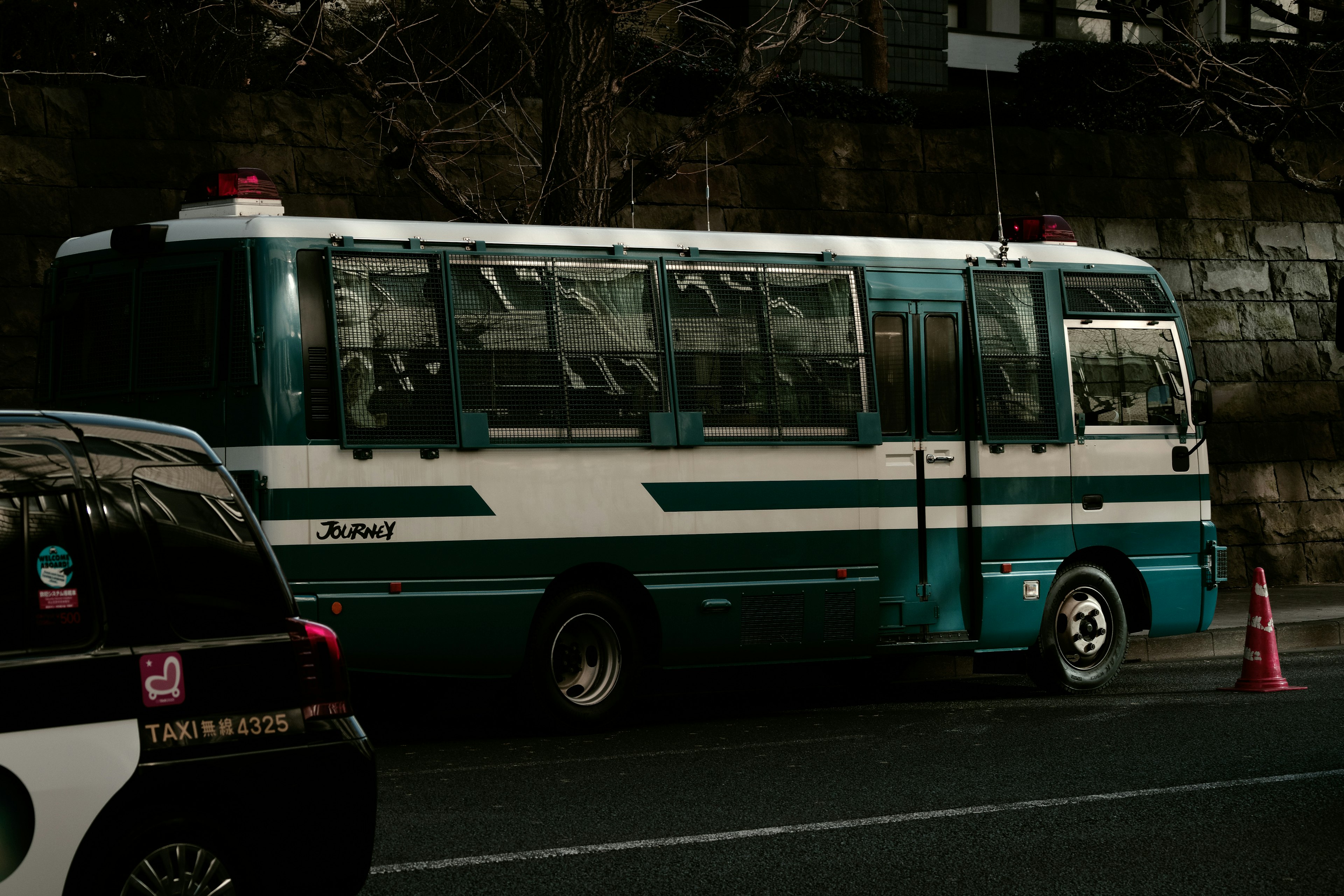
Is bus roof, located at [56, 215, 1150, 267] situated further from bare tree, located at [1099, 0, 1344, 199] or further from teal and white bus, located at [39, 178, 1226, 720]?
bare tree, located at [1099, 0, 1344, 199]

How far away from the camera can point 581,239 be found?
32.8 feet

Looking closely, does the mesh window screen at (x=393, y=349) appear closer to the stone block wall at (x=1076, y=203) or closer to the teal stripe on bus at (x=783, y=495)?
the teal stripe on bus at (x=783, y=495)

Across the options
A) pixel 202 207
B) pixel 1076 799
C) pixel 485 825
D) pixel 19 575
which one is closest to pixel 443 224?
pixel 202 207

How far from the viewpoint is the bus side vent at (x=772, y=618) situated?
10.4m

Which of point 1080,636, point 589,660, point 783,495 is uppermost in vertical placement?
point 783,495

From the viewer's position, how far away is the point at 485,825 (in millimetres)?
7098

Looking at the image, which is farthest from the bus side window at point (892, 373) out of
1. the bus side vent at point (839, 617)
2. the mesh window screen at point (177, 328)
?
the mesh window screen at point (177, 328)

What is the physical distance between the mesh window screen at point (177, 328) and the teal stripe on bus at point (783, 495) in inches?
109

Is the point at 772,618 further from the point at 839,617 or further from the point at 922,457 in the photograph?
the point at 922,457

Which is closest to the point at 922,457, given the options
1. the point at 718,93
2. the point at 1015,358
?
the point at 1015,358

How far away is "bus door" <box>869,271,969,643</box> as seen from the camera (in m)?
10.9

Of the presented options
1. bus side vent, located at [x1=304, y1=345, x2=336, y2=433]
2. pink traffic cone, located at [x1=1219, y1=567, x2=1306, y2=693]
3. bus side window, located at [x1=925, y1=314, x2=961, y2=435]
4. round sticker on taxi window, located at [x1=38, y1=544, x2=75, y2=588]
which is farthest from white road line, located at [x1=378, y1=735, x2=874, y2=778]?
round sticker on taxi window, located at [x1=38, y1=544, x2=75, y2=588]

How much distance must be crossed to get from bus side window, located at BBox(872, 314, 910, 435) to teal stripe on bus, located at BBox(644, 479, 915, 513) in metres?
0.41

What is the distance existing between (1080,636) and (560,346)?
181 inches
